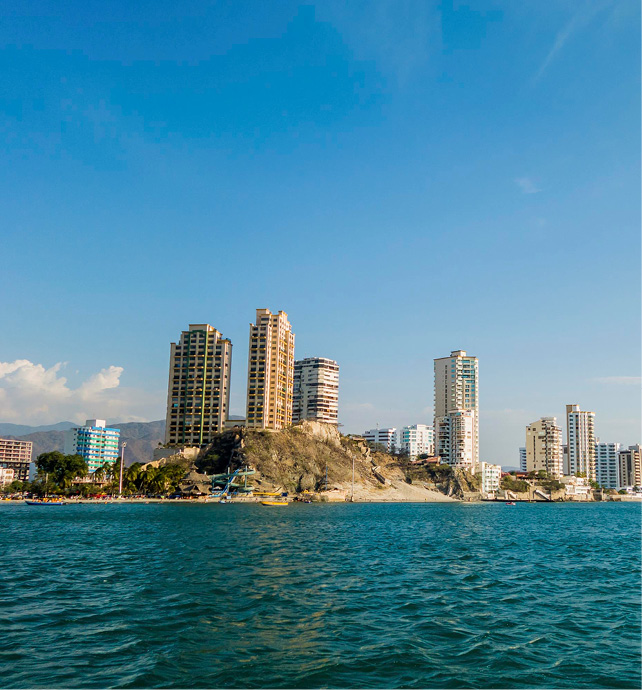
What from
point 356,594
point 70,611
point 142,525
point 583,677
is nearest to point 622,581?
point 356,594

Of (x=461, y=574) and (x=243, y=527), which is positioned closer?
(x=461, y=574)

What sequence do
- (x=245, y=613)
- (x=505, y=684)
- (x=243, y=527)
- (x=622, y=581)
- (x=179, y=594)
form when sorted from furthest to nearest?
(x=243, y=527) → (x=622, y=581) → (x=179, y=594) → (x=245, y=613) → (x=505, y=684)

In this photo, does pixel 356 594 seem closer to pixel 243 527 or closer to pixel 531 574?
pixel 531 574

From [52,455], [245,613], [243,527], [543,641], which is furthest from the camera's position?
[52,455]

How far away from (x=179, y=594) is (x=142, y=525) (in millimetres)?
55930

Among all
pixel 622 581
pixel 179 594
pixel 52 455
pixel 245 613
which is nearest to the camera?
pixel 245 613

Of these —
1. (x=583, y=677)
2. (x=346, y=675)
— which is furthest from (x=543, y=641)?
(x=346, y=675)

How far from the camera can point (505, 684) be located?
58.8 feet

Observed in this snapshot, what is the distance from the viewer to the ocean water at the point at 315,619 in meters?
18.6

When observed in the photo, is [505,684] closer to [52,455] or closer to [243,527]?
[243,527]

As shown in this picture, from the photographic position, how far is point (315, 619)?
25516 millimetres

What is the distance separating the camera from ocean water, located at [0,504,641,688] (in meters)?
18.6

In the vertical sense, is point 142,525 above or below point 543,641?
below

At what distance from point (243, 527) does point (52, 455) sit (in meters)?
113
